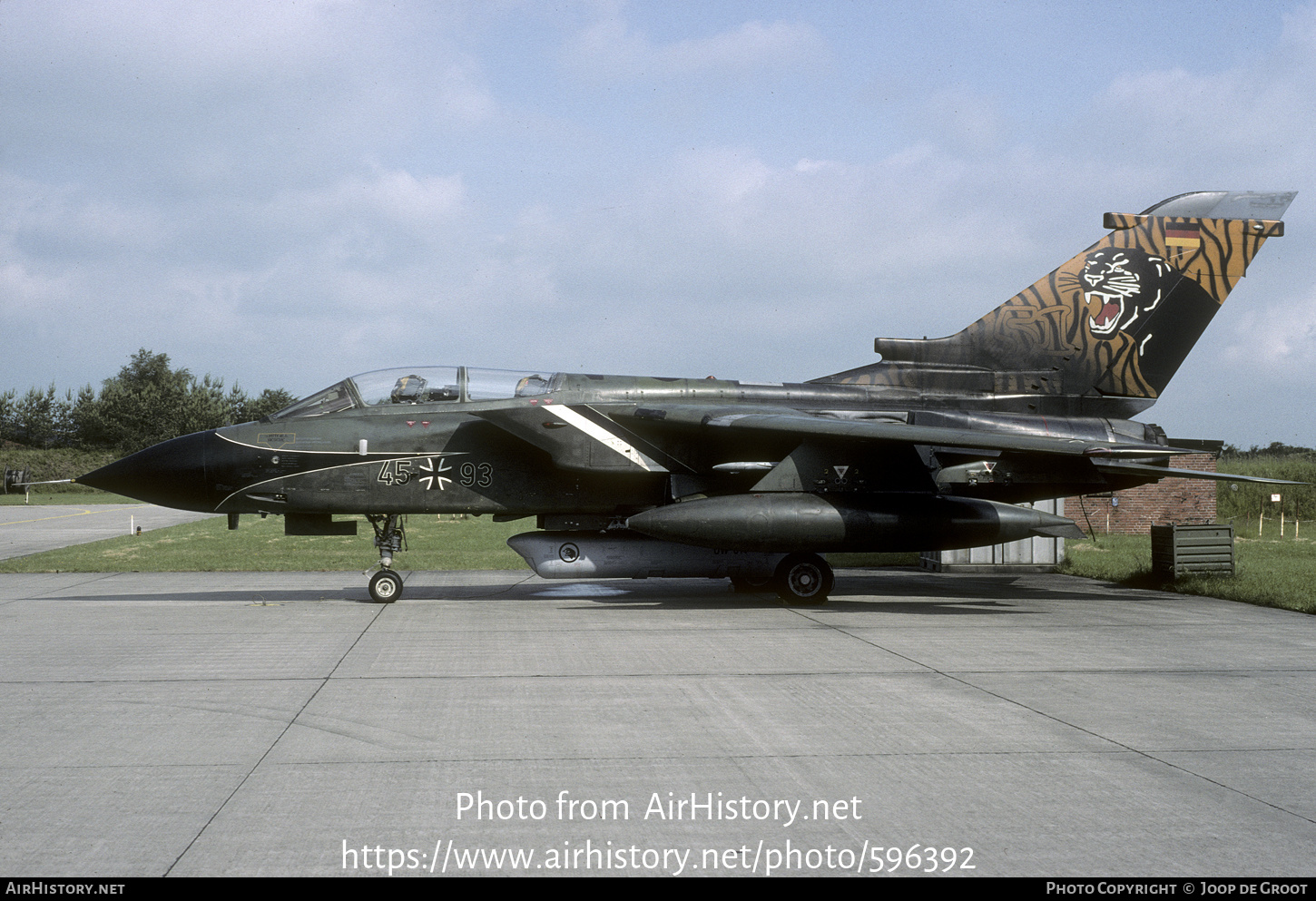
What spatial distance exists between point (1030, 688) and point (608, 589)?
779cm

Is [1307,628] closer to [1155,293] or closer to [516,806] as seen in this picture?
[1155,293]

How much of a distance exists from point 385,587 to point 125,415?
64546 millimetres

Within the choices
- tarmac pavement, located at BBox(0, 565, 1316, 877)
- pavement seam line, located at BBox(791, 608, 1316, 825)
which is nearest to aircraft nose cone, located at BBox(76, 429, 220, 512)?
tarmac pavement, located at BBox(0, 565, 1316, 877)

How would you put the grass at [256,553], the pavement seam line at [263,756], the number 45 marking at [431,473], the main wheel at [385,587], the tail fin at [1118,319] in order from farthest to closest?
1. the grass at [256,553]
2. the tail fin at [1118,319]
3. the main wheel at [385,587]
4. the number 45 marking at [431,473]
5. the pavement seam line at [263,756]

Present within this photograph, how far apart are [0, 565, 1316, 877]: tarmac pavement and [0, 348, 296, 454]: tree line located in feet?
189

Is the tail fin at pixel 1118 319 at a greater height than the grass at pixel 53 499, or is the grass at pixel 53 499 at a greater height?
the tail fin at pixel 1118 319

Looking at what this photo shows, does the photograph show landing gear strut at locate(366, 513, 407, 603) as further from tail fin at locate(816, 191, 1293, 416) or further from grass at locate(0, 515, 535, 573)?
tail fin at locate(816, 191, 1293, 416)

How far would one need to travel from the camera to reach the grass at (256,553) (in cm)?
1659

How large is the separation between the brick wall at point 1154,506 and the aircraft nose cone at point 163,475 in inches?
770

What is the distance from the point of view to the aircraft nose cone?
11.1 metres

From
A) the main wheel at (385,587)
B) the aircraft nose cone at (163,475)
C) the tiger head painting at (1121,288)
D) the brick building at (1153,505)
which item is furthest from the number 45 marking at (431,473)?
the brick building at (1153,505)

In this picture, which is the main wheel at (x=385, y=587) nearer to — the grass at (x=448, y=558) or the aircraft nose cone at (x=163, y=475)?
the aircraft nose cone at (x=163, y=475)

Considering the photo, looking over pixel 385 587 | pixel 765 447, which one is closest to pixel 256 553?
pixel 385 587

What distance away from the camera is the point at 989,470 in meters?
12.7
